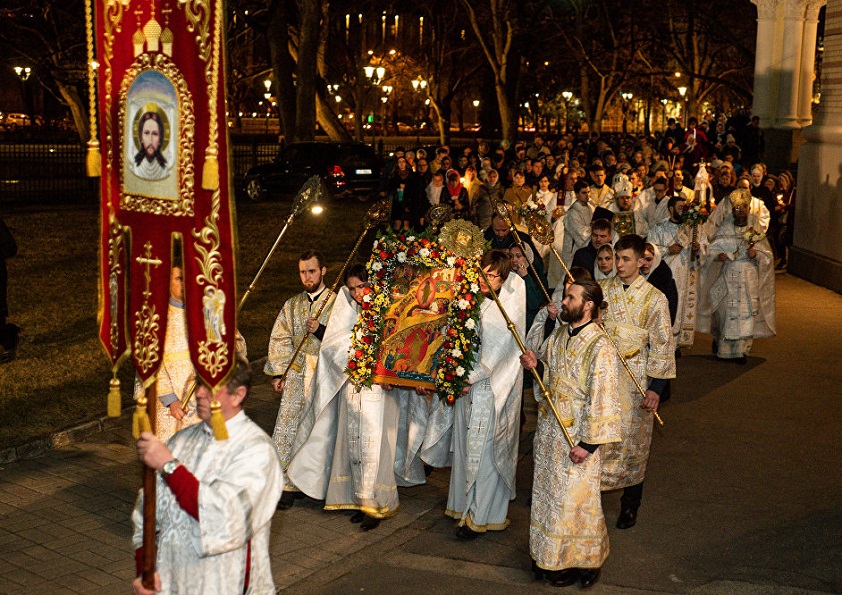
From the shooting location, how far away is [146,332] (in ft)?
16.1

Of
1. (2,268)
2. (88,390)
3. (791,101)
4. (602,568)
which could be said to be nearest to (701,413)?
(602,568)

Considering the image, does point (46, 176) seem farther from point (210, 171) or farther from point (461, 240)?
point (210, 171)

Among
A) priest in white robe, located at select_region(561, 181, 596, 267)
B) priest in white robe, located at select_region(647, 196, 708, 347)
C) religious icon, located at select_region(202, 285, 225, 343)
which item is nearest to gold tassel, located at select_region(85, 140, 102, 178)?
religious icon, located at select_region(202, 285, 225, 343)

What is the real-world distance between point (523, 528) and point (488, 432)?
739 millimetres

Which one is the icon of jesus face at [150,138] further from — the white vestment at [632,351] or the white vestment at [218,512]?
the white vestment at [632,351]

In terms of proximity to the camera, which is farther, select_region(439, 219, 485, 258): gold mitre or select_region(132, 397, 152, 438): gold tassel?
select_region(439, 219, 485, 258): gold mitre

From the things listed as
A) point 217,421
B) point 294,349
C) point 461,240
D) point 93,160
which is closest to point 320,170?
point 294,349

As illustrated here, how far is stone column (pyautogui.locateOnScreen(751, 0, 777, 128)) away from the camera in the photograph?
2836cm

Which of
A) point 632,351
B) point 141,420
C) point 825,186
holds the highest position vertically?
point 825,186

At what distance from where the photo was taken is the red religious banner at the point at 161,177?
179 inches

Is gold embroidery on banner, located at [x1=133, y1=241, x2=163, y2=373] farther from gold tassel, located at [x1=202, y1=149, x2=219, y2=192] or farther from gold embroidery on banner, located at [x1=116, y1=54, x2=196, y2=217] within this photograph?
gold tassel, located at [x1=202, y1=149, x2=219, y2=192]

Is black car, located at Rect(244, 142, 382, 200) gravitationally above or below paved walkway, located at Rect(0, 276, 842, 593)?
above

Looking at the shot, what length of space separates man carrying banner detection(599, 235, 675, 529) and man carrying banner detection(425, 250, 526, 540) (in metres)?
0.71

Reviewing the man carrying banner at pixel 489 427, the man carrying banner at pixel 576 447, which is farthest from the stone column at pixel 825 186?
the man carrying banner at pixel 576 447
